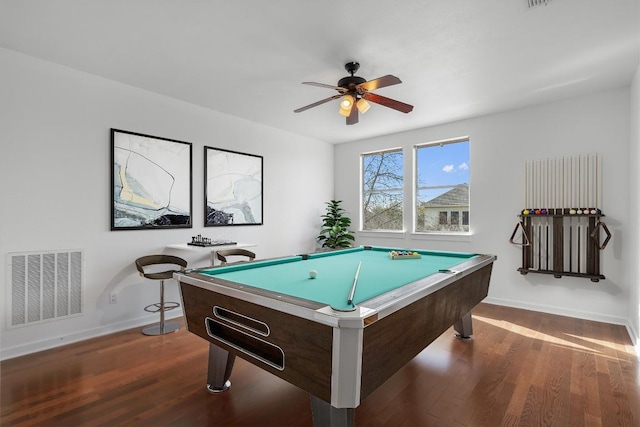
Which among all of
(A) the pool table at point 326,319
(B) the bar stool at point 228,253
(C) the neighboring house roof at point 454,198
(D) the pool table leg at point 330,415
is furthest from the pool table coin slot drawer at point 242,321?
(C) the neighboring house roof at point 454,198

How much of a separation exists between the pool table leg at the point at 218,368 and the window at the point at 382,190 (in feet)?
12.8

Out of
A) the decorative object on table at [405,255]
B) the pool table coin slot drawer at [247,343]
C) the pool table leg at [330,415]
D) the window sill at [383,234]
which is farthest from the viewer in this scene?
the window sill at [383,234]

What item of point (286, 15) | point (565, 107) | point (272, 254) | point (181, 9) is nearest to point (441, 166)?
point (565, 107)

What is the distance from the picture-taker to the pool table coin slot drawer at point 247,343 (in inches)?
59.4

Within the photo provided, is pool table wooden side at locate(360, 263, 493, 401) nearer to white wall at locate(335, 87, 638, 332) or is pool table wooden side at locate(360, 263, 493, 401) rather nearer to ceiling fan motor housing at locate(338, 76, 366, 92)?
ceiling fan motor housing at locate(338, 76, 366, 92)

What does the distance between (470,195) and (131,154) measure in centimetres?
441

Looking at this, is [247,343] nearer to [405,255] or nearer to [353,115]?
[405,255]

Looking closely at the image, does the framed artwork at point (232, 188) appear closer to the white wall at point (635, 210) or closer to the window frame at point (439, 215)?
the window frame at point (439, 215)

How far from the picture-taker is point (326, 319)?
123 cm

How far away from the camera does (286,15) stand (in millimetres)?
2258

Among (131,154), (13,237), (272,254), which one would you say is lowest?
(272,254)

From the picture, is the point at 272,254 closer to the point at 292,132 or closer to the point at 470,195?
the point at 292,132

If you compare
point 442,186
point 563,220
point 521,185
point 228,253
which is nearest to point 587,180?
point 563,220

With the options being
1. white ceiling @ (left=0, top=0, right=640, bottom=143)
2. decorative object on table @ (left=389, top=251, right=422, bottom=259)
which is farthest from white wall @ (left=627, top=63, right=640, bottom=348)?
decorative object on table @ (left=389, top=251, right=422, bottom=259)
